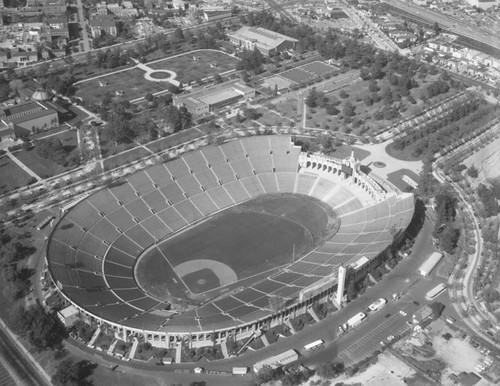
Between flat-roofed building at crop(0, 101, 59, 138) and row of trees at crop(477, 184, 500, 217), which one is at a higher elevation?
row of trees at crop(477, 184, 500, 217)

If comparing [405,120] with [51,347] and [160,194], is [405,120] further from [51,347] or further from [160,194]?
[51,347]

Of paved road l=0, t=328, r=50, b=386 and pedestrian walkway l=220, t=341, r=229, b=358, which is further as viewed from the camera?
pedestrian walkway l=220, t=341, r=229, b=358

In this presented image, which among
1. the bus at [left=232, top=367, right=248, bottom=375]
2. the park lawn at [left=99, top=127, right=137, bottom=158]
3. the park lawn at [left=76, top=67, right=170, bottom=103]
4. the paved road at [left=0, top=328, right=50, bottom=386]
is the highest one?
the bus at [left=232, top=367, right=248, bottom=375]

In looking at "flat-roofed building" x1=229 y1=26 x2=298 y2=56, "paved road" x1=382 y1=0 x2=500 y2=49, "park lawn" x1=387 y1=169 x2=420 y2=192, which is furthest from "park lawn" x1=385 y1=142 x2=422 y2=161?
"paved road" x1=382 y1=0 x2=500 y2=49

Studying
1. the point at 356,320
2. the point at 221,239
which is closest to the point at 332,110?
the point at 221,239

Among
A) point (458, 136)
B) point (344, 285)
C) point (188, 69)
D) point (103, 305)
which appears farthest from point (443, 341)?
point (188, 69)

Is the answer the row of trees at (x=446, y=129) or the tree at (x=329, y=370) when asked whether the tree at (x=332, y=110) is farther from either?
the tree at (x=329, y=370)

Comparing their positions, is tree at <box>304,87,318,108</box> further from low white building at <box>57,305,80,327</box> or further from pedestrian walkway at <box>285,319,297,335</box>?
low white building at <box>57,305,80,327</box>
